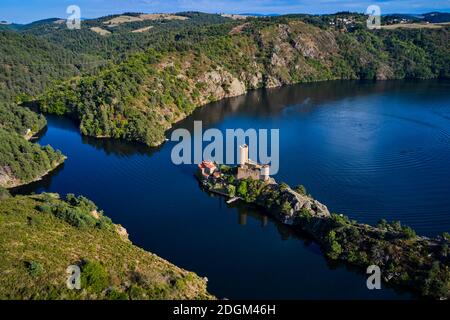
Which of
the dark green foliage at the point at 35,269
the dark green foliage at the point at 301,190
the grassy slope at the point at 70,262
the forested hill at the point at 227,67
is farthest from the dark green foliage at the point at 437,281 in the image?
the forested hill at the point at 227,67

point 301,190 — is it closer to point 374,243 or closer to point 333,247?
point 333,247

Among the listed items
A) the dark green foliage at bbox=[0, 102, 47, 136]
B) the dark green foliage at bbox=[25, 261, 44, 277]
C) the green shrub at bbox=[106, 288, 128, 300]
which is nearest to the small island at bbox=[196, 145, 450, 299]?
the green shrub at bbox=[106, 288, 128, 300]

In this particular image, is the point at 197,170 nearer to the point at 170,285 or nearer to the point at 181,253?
the point at 181,253

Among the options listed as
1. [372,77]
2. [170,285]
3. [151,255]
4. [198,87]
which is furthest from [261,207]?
[372,77]

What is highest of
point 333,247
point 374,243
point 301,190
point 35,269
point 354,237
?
point 35,269

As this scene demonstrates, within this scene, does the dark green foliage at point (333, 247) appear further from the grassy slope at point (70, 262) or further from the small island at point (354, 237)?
the grassy slope at point (70, 262)

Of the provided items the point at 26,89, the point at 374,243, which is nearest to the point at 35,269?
the point at 374,243

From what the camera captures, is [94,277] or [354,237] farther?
[354,237]
